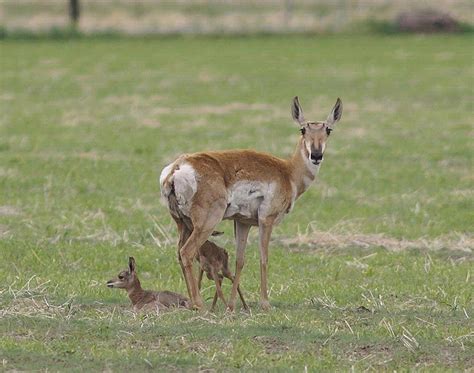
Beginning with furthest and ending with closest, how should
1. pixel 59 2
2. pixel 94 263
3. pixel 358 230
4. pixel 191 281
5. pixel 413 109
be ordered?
pixel 59 2, pixel 413 109, pixel 358 230, pixel 94 263, pixel 191 281

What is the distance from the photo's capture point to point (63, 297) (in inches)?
413

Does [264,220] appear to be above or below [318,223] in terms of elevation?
above

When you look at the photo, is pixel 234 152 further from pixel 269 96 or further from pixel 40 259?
pixel 269 96

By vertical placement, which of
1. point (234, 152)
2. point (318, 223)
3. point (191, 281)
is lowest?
point (318, 223)

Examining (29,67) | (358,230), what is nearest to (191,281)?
(358,230)

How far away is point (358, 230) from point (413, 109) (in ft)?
39.7

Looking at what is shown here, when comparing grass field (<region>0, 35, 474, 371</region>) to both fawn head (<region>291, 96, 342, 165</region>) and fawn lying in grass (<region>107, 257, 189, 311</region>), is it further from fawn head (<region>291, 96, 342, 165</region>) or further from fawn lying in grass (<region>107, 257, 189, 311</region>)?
fawn head (<region>291, 96, 342, 165</region>)

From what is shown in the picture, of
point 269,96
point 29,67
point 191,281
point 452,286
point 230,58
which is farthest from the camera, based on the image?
point 230,58

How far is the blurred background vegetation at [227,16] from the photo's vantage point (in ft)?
140

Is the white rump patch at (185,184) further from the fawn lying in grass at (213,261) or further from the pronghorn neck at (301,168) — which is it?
the pronghorn neck at (301,168)

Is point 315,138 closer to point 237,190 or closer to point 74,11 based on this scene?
point 237,190

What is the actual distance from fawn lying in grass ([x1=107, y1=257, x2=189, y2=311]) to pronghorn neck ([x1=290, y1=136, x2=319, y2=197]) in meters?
1.51

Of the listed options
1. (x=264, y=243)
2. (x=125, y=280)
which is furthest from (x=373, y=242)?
(x=125, y=280)

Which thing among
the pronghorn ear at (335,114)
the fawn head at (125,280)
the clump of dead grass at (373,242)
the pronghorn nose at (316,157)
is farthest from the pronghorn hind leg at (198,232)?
the clump of dead grass at (373,242)
